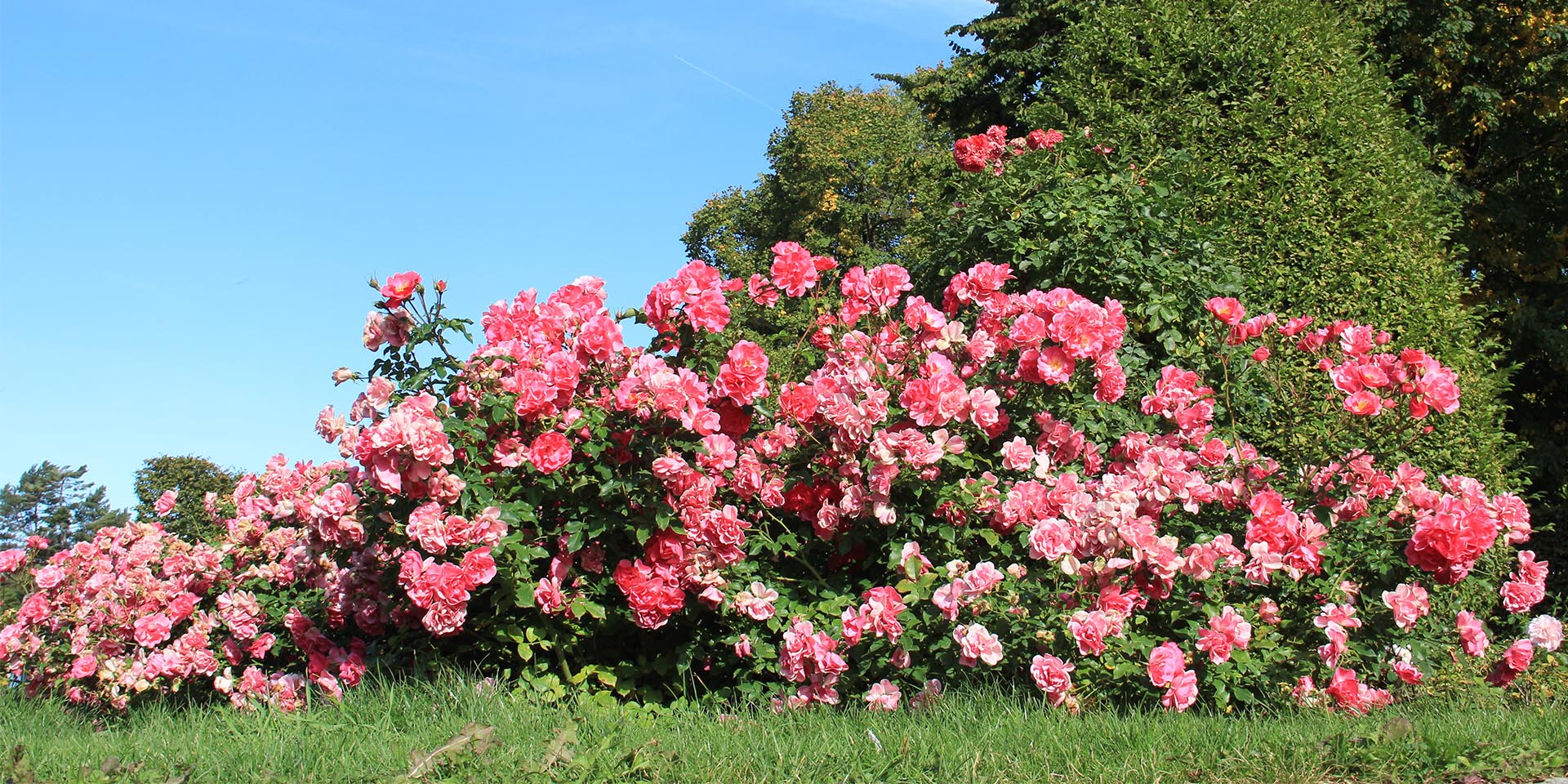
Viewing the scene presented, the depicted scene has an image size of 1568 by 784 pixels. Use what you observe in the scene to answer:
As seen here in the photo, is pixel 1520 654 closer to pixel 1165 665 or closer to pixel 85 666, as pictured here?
pixel 1165 665

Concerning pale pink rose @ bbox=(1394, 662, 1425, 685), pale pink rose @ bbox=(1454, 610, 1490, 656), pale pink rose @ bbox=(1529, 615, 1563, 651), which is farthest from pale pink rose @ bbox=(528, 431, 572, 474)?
pale pink rose @ bbox=(1529, 615, 1563, 651)

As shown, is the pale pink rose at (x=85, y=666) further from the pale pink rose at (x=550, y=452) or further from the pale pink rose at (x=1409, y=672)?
the pale pink rose at (x=1409, y=672)

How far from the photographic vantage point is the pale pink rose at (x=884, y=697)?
4.13 metres

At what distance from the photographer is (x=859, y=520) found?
4.55 meters

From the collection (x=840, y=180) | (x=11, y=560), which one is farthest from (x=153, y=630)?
(x=840, y=180)

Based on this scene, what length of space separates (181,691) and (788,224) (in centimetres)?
2168

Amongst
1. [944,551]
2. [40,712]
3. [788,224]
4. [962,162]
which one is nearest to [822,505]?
[944,551]

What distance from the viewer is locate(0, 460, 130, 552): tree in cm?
1681

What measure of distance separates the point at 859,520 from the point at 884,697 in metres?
0.70

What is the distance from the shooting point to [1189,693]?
153 inches

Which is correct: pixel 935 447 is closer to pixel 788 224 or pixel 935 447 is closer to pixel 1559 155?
pixel 1559 155

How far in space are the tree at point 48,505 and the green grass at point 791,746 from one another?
1466 cm

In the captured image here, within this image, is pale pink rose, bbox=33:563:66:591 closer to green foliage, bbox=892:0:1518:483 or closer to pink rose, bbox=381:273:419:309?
pink rose, bbox=381:273:419:309

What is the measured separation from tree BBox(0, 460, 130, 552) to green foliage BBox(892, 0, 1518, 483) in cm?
1514
